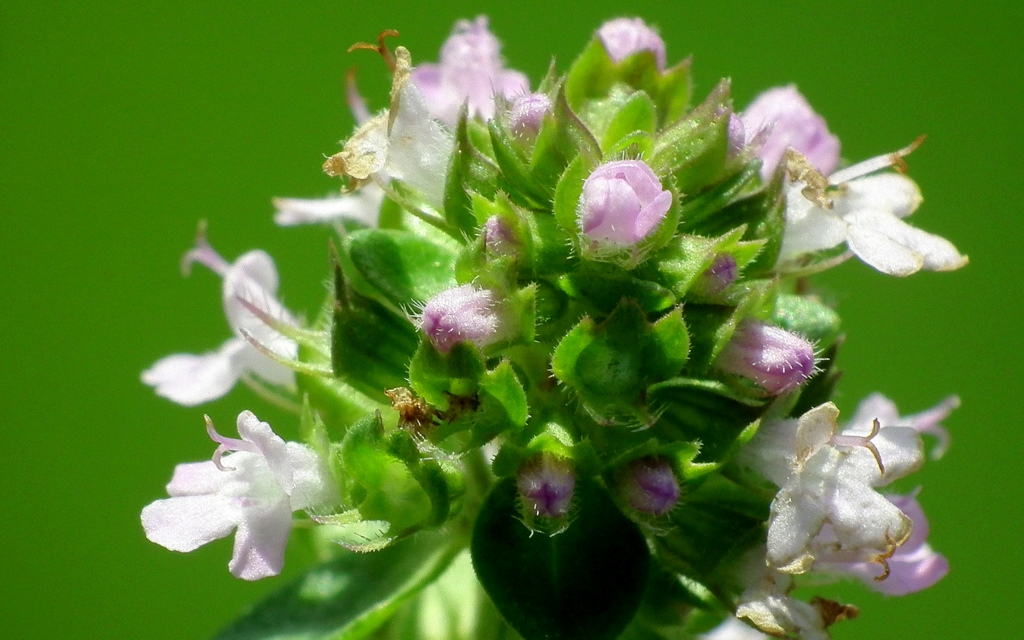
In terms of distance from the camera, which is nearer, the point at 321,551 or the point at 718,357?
the point at 718,357

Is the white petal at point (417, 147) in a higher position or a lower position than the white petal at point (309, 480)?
higher

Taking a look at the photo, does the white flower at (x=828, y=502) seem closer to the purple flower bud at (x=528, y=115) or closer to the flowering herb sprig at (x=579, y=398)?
the flowering herb sprig at (x=579, y=398)

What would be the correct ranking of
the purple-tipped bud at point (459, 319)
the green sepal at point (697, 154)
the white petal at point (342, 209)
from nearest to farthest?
the purple-tipped bud at point (459, 319)
the green sepal at point (697, 154)
the white petal at point (342, 209)

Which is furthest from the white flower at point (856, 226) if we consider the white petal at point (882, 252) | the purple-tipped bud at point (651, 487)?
the purple-tipped bud at point (651, 487)

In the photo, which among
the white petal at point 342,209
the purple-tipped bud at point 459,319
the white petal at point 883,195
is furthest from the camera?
the white petal at point 342,209

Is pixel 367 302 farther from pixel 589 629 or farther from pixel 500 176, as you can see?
pixel 589 629

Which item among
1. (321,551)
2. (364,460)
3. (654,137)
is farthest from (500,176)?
(321,551)

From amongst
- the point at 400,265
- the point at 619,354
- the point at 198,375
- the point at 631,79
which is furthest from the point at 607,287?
the point at 198,375

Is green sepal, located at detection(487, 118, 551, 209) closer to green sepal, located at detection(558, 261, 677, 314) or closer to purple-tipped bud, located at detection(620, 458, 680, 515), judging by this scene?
green sepal, located at detection(558, 261, 677, 314)
